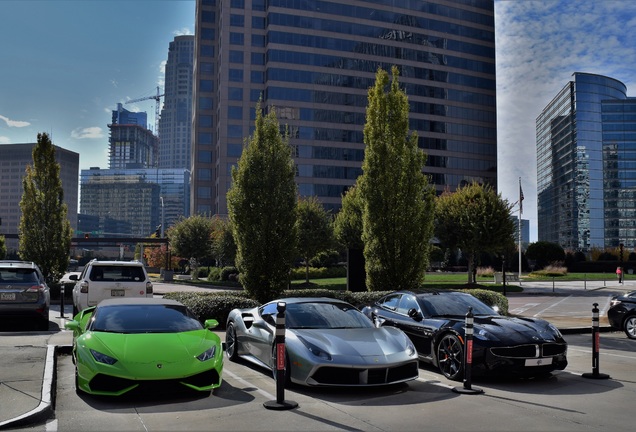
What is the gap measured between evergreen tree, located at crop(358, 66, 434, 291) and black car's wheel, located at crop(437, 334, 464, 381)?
9.55 meters

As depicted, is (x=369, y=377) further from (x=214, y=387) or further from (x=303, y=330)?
(x=214, y=387)

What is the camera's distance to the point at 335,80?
3634 inches

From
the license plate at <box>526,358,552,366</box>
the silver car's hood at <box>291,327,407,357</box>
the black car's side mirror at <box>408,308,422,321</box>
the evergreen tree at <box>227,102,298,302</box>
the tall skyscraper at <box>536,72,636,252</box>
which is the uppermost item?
the tall skyscraper at <box>536,72,636,252</box>

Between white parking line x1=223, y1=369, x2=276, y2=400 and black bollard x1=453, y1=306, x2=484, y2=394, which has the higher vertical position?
black bollard x1=453, y1=306, x2=484, y2=394

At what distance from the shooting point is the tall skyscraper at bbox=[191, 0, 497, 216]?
8925 cm

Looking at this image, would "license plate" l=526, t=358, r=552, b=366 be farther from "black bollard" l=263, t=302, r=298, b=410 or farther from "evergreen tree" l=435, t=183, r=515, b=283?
"evergreen tree" l=435, t=183, r=515, b=283

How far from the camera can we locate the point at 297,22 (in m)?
89.9

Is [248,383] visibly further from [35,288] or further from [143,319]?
[35,288]

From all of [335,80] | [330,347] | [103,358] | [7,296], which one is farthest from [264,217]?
[335,80]

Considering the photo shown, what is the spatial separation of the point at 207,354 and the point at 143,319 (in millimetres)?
1306

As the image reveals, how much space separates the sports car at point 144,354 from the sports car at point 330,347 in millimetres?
1024

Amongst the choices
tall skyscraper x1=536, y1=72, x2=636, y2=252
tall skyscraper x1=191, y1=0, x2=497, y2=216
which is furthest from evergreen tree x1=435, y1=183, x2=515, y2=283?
tall skyscraper x1=536, y1=72, x2=636, y2=252

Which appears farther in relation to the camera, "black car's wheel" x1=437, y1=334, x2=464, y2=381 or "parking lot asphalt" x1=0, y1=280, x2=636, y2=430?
"black car's wheel" x1=437, y1=334, x2=464, y2=381

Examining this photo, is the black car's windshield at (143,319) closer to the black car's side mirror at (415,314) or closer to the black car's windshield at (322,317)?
the black car's windshield at (322,317)
